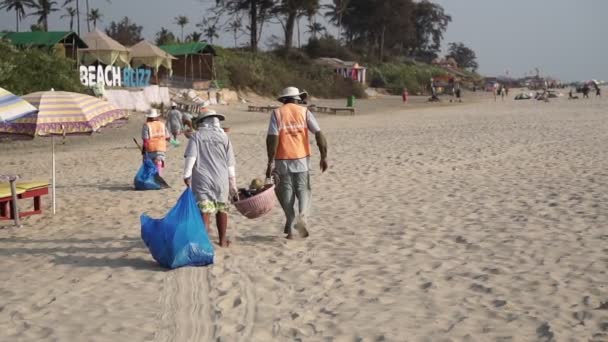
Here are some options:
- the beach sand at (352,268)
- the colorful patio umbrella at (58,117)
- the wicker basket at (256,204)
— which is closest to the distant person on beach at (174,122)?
the beach sand at (352,268)

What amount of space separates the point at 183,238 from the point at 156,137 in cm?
468

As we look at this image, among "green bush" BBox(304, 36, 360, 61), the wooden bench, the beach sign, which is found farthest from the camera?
"green bush" BBox(304, 36, 360, 61)

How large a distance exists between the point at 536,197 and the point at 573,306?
4.41 m

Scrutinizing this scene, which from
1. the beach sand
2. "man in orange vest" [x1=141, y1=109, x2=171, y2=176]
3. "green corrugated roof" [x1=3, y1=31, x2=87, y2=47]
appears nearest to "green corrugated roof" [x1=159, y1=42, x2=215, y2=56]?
"green corrugated roof" [x1=3, y1=31, x2=87, y2=47]

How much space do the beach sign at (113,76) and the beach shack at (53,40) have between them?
7.87 feet

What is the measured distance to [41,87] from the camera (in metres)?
25.2

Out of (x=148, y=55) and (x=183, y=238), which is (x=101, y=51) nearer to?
(x=148, y=55)

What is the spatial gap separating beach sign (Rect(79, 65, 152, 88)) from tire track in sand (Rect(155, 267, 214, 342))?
82.5 feet

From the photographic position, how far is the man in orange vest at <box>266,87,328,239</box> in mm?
6387

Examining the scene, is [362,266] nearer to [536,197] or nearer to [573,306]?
[573,306]

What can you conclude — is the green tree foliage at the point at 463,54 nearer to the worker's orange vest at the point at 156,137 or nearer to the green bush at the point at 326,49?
the green bush at the point at 326,49

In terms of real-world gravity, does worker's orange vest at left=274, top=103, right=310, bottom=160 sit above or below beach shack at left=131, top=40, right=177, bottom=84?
below

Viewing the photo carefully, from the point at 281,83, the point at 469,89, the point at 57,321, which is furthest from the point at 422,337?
the point at 469,89

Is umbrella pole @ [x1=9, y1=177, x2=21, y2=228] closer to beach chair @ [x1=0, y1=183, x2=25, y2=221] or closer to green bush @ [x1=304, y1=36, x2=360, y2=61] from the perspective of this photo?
beach chair @ [x1=0, y1=183, x2=25, y2=221]
